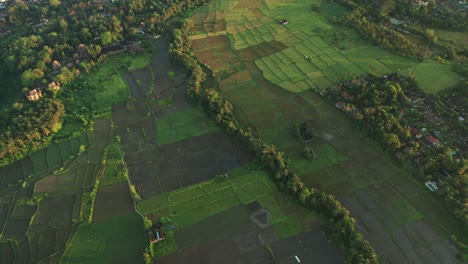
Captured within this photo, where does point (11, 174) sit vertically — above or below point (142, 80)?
below

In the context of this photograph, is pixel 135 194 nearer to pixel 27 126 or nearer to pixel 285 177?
pixel 285 177

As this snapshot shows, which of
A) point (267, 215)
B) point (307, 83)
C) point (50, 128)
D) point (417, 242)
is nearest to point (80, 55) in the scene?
point (50, 128)

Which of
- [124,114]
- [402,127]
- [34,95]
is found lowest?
[124,114]

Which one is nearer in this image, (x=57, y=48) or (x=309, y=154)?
(x=309, y=154)

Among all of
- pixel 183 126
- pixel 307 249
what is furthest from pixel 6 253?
pixel 307 249

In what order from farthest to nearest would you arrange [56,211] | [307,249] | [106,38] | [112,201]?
[106,38] < [112,201] < [56,211] < [307,249]

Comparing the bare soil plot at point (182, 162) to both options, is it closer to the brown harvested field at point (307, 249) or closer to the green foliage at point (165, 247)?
the green foliage at point (165, 247)

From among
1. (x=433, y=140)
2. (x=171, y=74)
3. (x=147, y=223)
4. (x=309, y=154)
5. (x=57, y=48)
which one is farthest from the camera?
(x=57, y=48)
